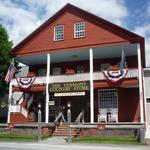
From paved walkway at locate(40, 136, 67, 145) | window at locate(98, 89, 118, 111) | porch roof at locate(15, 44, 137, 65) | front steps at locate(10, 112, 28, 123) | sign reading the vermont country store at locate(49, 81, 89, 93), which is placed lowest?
paved walkway at locate(40, 136, 67, 145)

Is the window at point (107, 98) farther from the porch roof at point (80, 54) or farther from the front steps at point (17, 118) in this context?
the front steps at point (17, 118)

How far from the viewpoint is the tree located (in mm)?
37156

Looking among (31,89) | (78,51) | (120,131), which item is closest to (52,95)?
(31,89)

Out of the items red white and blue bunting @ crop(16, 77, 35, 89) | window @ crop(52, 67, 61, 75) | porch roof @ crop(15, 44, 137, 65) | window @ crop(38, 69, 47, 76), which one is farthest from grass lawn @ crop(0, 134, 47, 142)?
window @ crop(38, 69, 47, 76)

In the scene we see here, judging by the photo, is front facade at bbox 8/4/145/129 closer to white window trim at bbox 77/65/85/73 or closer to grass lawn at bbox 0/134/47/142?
white window trim at bbox 77/65/85/73

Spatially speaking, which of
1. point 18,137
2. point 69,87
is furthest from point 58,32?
point 18,137

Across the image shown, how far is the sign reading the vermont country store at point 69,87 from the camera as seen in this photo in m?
26.5

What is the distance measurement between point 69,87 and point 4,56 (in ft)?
44.1

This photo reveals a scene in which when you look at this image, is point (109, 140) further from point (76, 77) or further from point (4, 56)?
point (4, 56)

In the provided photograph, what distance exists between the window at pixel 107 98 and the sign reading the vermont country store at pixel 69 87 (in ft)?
9.50

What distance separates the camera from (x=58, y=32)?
96.9 ft

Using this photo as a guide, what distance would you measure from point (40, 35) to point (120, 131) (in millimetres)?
12187

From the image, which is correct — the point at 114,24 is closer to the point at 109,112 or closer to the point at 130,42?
the point at 130,42

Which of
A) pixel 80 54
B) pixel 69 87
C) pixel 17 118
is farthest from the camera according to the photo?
pixel 17 118
